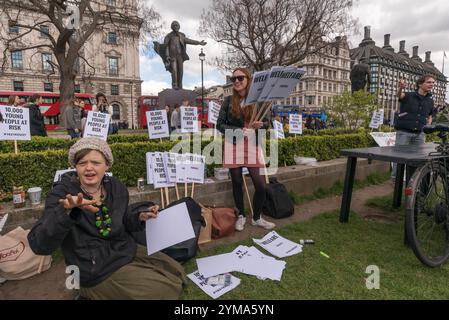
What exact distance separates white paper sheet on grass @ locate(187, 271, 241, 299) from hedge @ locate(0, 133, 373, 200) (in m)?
1.95

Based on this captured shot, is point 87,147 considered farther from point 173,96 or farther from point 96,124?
point 173,96

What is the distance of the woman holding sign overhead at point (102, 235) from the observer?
196 cm

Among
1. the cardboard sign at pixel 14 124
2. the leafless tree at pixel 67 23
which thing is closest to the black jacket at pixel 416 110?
the cardboard sign at pixel 14 124

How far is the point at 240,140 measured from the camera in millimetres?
3785

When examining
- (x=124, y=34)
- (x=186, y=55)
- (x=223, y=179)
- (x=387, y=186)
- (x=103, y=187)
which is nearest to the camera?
(x=103, y=187)

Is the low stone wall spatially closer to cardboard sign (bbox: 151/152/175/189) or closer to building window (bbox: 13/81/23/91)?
cardboard sign (bbox: 151/152/175/189)

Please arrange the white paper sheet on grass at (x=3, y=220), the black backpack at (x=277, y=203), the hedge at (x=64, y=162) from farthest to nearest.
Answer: the black backpack at (x=277, y=203)
the hedge at (x=64, y=162)
the white paper sheet on grass at (x=3, y=220)

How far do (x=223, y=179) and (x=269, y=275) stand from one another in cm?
205

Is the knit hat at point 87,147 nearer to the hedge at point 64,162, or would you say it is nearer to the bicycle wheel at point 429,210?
the hedge at point 64,162

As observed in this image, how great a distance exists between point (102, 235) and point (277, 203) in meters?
2.77

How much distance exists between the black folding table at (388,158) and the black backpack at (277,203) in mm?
765
